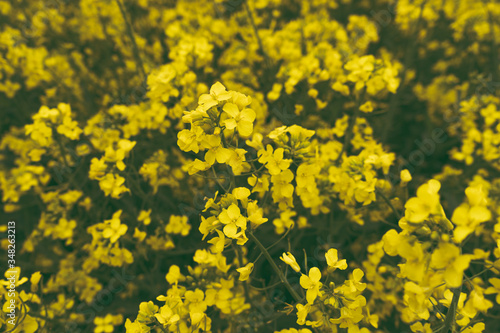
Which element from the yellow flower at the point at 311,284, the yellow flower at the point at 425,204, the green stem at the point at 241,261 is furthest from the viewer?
the green stem at the point at 241,261

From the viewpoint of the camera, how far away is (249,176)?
185 cm

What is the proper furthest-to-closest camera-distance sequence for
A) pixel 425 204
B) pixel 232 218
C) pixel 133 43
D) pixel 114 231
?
pixel 133 43 → pixel 114 231 → pixel 232 218 → pixel 425 204

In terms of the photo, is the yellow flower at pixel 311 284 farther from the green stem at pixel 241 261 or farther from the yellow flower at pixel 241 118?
the yellow flower at pixel 241 118

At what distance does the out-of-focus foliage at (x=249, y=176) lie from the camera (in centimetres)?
114

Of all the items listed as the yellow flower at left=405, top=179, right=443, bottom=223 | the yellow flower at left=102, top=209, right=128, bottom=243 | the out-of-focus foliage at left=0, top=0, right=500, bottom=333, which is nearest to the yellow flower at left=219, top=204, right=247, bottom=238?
the out-of-focus foliage at left=0, top=0, right=500, bottom=333

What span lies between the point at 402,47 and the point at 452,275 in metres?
3.28

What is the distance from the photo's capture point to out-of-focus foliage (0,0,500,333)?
1.14 m

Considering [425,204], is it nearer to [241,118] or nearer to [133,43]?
[241,118]

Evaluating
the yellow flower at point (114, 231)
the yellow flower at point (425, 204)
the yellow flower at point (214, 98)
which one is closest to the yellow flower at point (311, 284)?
the yellow flower at point (425, 204)

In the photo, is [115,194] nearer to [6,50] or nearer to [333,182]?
[333,182]

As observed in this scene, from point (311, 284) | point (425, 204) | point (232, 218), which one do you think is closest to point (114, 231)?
point (232, 218)

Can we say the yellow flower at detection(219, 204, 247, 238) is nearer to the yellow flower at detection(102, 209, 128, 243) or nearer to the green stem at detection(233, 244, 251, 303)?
the green stem at detection(233, 244, 251, 303)

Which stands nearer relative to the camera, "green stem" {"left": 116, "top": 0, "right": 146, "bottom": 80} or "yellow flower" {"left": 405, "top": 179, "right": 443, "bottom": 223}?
"yellow flower" {"left": 405, "top": 179, "right": 443, "bottom": 223}

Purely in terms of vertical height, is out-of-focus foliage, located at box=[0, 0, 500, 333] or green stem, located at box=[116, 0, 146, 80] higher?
green stem, located at box=[116, 0, 146, 80]
